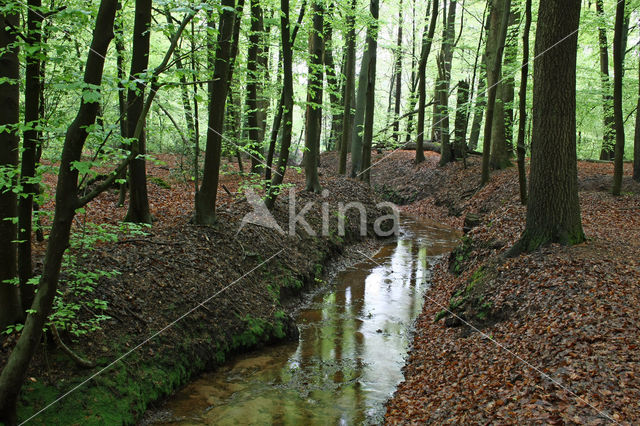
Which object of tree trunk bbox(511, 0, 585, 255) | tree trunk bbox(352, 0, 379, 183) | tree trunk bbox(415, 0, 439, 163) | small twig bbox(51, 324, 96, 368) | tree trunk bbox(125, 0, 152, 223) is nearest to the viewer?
small twig bbox(51, 324, 96, 368)

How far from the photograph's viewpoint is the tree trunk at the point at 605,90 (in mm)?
16781

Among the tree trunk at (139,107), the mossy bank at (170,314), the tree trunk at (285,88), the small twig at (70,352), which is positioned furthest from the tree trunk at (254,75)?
the small twig at (70,352)

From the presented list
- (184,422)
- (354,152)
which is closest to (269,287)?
(184,422)

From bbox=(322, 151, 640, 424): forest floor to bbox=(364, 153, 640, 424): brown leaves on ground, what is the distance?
0.01 meters

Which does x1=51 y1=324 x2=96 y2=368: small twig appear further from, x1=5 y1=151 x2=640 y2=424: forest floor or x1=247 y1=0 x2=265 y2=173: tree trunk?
x1=247 y1=0 x2=265 y2=173: tree trunk

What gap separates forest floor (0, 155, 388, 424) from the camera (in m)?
4.74

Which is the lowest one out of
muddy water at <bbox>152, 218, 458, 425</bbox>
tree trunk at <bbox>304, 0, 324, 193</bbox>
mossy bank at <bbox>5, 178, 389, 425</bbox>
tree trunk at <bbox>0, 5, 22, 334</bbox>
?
muddy water at <bbox>152, 218, 458, 425</bbox>

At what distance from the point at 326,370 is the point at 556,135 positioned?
5.53 metres

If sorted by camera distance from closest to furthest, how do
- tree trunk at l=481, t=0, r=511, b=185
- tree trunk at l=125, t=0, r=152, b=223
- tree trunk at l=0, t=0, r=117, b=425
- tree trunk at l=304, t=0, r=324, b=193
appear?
tree trunk at l=0, t=0, r=117, b=425 < tree trunk at l=125, t=0, r=152, b=223 < tree trunk at l=304, t=0, r=324, b=193 < tree trunk at l=481, t=0, r=511, b=185

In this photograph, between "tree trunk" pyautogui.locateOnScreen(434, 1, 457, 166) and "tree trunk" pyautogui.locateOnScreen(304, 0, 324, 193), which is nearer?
"tree trunk" pyautogui.locateOnScreen(304, 0, 324, 193)

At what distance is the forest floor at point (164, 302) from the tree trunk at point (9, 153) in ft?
1.34

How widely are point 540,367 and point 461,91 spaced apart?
59.4 feet

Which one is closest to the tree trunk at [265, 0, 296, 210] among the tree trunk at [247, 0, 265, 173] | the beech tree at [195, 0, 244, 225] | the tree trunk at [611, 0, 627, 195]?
the beech tree at [195, 0, 244, 225]

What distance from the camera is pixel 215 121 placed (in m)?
8.40
